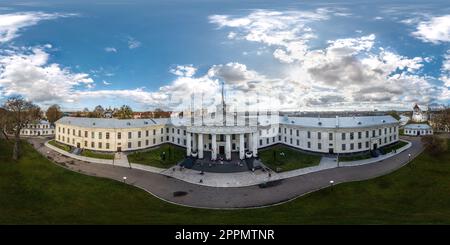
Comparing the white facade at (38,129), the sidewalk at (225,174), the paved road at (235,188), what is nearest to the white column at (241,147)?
the sidewalk at (225,174)

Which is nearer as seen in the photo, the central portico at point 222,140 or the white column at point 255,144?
the central portico at point 222,140

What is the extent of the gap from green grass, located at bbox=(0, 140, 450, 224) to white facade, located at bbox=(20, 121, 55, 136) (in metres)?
0.57


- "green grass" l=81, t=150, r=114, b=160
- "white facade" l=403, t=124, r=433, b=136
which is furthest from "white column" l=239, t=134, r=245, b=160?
"white facade" l=403, t=124, r=433, b=136

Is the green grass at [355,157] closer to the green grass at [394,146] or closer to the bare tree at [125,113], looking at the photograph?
the green grass at [394,146]

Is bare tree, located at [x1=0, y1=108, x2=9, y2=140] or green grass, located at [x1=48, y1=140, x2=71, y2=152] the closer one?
bare tree, located at [x1=0, y1=108, x2=9, y2=140]

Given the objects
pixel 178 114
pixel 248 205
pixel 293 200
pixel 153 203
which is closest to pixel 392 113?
pixel 293 200

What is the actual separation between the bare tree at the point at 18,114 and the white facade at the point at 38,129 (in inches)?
5.8

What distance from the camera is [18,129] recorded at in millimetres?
9461

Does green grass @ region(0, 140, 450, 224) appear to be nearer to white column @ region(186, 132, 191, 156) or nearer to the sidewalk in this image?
the sidewalk

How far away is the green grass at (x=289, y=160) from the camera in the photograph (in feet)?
30.7

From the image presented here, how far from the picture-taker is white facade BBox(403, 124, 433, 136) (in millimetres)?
9445

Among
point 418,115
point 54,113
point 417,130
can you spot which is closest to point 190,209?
point 54,113

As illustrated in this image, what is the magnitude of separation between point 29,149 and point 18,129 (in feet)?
2.66
